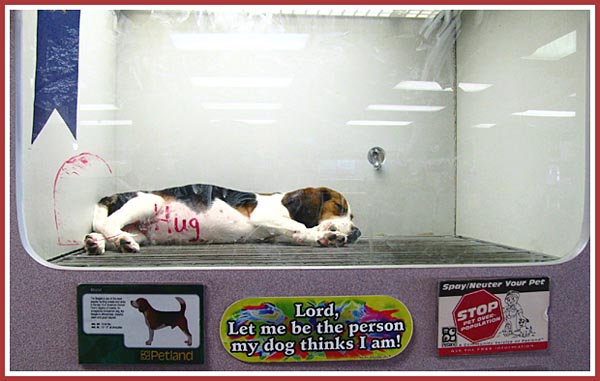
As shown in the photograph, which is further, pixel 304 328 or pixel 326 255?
pixel 326 255

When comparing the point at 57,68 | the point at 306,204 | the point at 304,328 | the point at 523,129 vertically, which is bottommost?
the point at 304,328

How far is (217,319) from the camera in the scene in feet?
3.80

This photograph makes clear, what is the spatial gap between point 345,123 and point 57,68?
75 cm

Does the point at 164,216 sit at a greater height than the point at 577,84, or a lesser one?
lesser

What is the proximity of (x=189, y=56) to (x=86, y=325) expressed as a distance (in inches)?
28.9

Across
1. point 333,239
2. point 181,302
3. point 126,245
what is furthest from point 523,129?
point 126,245

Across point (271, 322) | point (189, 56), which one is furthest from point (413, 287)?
point (189, 56)

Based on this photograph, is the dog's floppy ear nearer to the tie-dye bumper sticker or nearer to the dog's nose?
the dog's nose

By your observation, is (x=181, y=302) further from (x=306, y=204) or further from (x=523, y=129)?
(x=523, y=129)

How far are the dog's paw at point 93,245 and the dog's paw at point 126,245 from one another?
0.14 feet

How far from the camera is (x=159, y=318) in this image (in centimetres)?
114

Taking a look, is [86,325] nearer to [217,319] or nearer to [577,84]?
[217,319]

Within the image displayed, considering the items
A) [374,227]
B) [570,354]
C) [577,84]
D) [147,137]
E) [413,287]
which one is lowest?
[570,354]

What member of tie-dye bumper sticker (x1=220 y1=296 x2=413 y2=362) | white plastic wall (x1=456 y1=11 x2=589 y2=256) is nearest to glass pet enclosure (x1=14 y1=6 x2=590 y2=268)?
white plastic wall (x1=456 y1=11 x2=589 y2=256)
